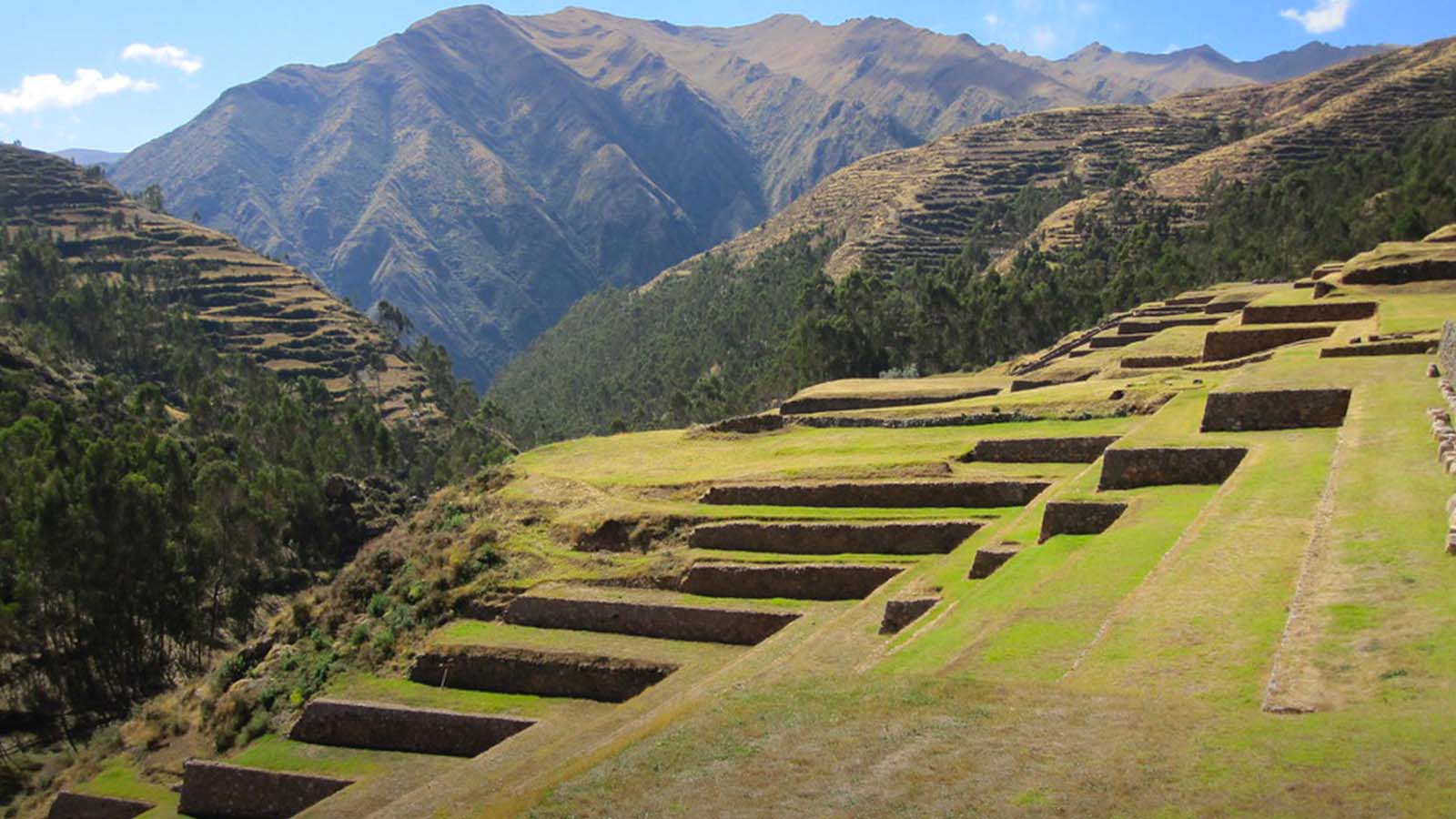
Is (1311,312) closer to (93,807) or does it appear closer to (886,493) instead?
(886,493)

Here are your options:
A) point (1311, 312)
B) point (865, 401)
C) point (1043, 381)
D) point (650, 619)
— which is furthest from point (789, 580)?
point (1311, 312)

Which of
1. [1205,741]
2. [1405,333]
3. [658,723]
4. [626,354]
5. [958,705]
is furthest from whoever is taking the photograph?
[626,354]

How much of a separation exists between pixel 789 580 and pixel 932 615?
764cm

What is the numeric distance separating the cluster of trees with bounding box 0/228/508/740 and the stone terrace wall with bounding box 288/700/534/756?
861 inches

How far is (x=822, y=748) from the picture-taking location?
36.8ft

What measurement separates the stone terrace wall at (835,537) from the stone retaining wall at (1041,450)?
557cm

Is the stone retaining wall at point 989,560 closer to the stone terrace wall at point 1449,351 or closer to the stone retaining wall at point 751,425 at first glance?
the stone terrace wall at point 1449,351

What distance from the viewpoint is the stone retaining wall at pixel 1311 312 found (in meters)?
39.0

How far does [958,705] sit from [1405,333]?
23779 millimetres

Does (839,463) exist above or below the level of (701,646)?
above

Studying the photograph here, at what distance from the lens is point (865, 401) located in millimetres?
45469

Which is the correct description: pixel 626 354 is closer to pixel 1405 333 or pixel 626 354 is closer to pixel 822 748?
pixel 1405 333

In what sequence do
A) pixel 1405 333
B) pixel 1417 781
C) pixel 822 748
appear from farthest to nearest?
pixel 1405 333
pixel 822 748
pixel 1417 781

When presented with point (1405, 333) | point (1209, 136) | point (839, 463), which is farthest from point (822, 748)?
point (1209, 136)
